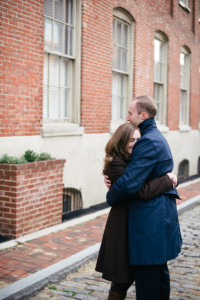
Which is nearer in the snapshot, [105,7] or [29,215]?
[29,215]

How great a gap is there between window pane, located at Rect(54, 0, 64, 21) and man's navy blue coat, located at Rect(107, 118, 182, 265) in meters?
4.84

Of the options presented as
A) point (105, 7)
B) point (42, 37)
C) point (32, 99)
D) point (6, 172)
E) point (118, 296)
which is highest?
point (105, 7)

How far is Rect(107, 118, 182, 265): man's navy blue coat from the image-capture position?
290cm

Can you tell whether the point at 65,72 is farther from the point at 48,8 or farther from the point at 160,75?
the point at 160,75

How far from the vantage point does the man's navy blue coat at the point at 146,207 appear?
2.90 metres

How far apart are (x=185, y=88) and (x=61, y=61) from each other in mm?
7686

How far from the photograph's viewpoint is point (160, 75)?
12.0 meters

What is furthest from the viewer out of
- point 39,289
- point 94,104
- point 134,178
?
point 94,104

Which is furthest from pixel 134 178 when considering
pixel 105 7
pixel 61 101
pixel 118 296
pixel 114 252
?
pixel 105 7

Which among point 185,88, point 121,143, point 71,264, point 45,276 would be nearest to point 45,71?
point 71,264

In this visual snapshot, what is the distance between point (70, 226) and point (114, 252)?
3540 millimetres

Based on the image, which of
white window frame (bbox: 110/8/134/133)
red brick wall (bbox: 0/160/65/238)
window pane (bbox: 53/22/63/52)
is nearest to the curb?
red brick wall (bbox: 0/160/65/238)

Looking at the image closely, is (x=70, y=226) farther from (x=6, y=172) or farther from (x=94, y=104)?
(x=94, y=104)

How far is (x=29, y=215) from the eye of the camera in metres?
5.84
